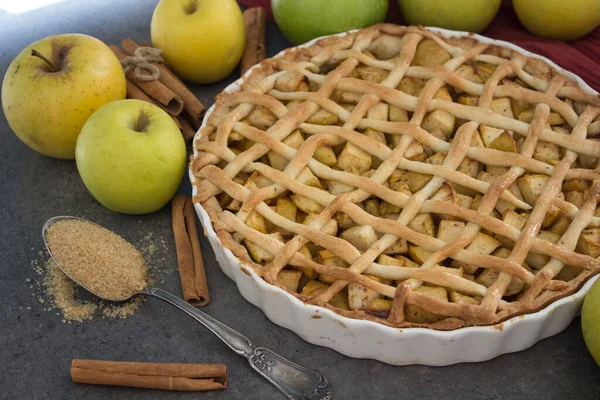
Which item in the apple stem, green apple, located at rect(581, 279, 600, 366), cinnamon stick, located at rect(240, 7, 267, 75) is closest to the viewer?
green apple, located at rect(581, 279, 600, 366)

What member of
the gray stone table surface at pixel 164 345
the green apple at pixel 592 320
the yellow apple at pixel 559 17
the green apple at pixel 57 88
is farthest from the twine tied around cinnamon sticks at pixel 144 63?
the green apple at pixel 592 320

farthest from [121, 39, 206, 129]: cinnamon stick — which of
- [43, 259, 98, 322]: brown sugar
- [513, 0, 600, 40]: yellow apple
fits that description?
[513, 0, 600, 40]: yellow apple

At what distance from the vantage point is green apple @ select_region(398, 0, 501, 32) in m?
1.86

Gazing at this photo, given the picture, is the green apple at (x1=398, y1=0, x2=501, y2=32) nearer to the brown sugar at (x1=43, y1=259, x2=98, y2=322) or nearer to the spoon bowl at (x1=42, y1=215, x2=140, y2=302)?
the spoon bowl at (x1=42, y1=215, x2=140, y2=302)

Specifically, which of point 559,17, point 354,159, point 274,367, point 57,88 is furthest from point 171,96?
point 559,17

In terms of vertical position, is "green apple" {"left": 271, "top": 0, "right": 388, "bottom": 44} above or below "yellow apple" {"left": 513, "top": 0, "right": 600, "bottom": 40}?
below

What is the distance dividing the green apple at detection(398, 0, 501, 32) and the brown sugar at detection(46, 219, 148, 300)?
995 mm

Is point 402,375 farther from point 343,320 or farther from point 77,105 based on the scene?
point 77,105

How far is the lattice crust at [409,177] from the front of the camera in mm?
1327

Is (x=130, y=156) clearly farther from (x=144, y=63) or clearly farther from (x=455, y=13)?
(x=455, y=13)

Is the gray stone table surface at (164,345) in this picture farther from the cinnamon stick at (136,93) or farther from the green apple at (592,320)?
the cinnamon stick at (136,93)

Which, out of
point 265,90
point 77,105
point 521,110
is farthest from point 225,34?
point 521,110

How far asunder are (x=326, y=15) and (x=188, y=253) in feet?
2.50

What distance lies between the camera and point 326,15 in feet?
6.18
